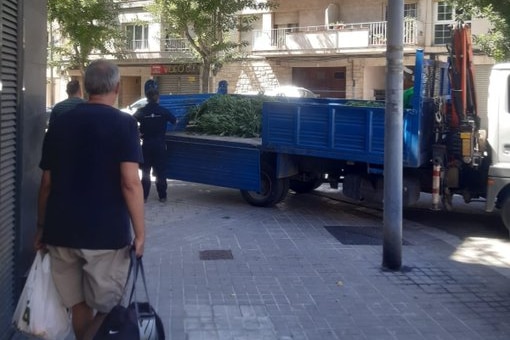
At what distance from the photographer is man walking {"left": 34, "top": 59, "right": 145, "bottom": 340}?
12.7ft

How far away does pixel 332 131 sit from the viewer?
9.93m

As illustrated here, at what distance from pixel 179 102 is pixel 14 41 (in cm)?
755

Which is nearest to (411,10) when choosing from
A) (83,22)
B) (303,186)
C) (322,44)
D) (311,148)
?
(322,44)

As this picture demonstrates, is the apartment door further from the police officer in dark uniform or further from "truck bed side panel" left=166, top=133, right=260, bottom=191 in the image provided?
the police officer in dark uniform

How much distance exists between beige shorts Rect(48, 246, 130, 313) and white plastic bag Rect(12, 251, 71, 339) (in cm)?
5

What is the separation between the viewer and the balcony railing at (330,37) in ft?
96.3

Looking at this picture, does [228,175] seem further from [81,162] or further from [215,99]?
[81,162]

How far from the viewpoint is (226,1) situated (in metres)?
19.7

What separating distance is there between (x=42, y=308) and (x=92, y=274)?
1.03ft

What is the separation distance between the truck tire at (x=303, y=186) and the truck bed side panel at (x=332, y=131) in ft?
5.67

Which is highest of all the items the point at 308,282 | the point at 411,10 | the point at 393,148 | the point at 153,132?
the point at 411,10

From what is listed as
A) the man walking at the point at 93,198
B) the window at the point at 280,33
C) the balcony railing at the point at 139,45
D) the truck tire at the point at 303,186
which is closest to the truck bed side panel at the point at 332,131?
the truck tire at the point at 303,186

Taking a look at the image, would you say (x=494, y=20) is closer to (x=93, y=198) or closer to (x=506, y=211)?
(x=506, y=211)

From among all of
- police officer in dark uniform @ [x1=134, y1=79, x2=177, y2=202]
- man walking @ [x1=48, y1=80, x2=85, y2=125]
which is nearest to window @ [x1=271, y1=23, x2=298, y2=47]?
police officer in dark uniform @ [x1=134, y1=79, x2=177, y2=202]
